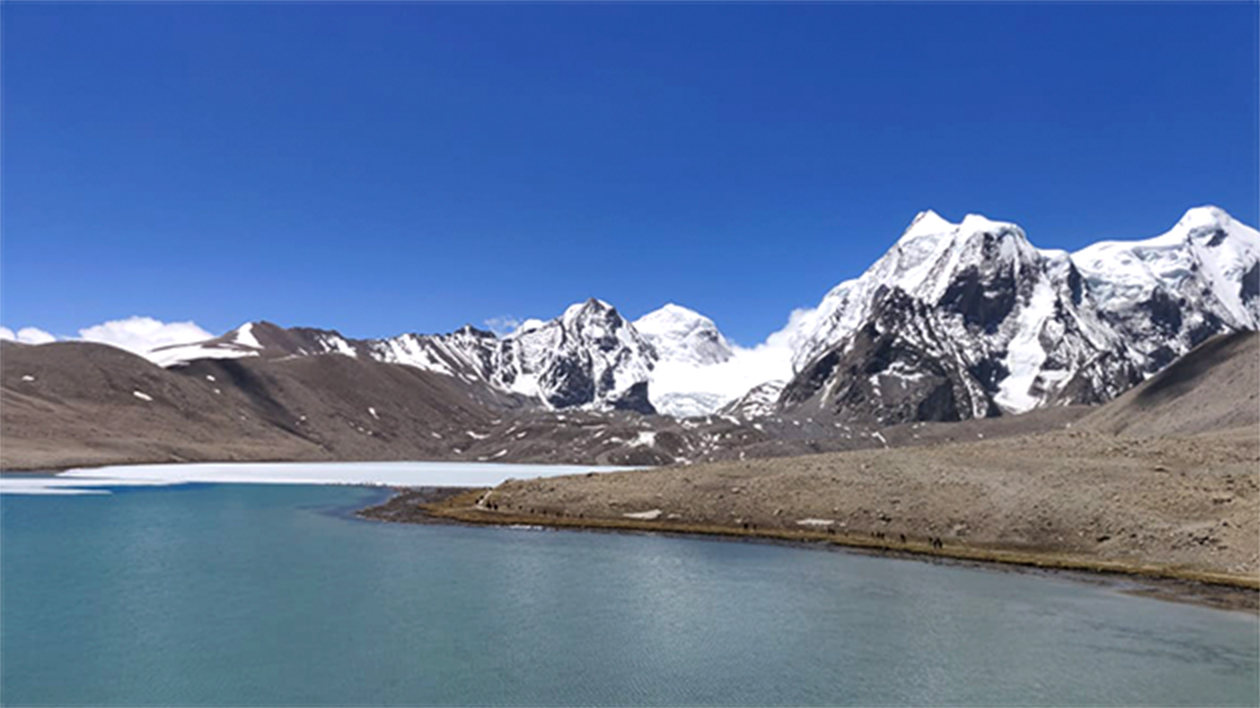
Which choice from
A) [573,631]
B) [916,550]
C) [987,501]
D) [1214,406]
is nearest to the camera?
[573,631]

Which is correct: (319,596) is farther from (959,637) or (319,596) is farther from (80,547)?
(959,637)

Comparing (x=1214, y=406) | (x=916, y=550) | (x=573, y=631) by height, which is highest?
(x=1214, y=406)

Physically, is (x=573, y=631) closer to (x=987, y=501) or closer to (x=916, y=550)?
(x=916, y=550)

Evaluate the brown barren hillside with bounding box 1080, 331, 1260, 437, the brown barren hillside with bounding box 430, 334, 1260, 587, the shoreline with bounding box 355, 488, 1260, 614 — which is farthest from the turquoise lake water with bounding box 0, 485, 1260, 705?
the brown barren hillside with bounding box 1080, 331, 1260, 437

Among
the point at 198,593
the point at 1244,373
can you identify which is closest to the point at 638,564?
the point at 198,593

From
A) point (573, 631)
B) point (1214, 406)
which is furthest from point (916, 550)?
point (1214, 406)

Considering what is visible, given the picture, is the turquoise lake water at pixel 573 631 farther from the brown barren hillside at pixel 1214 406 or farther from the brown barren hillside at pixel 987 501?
the brown barren hillside at pixel 1214 406

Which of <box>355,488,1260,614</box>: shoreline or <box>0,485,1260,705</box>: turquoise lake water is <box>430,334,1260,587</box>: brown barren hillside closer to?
<box>355,488,1260,614</box>: shoreline
